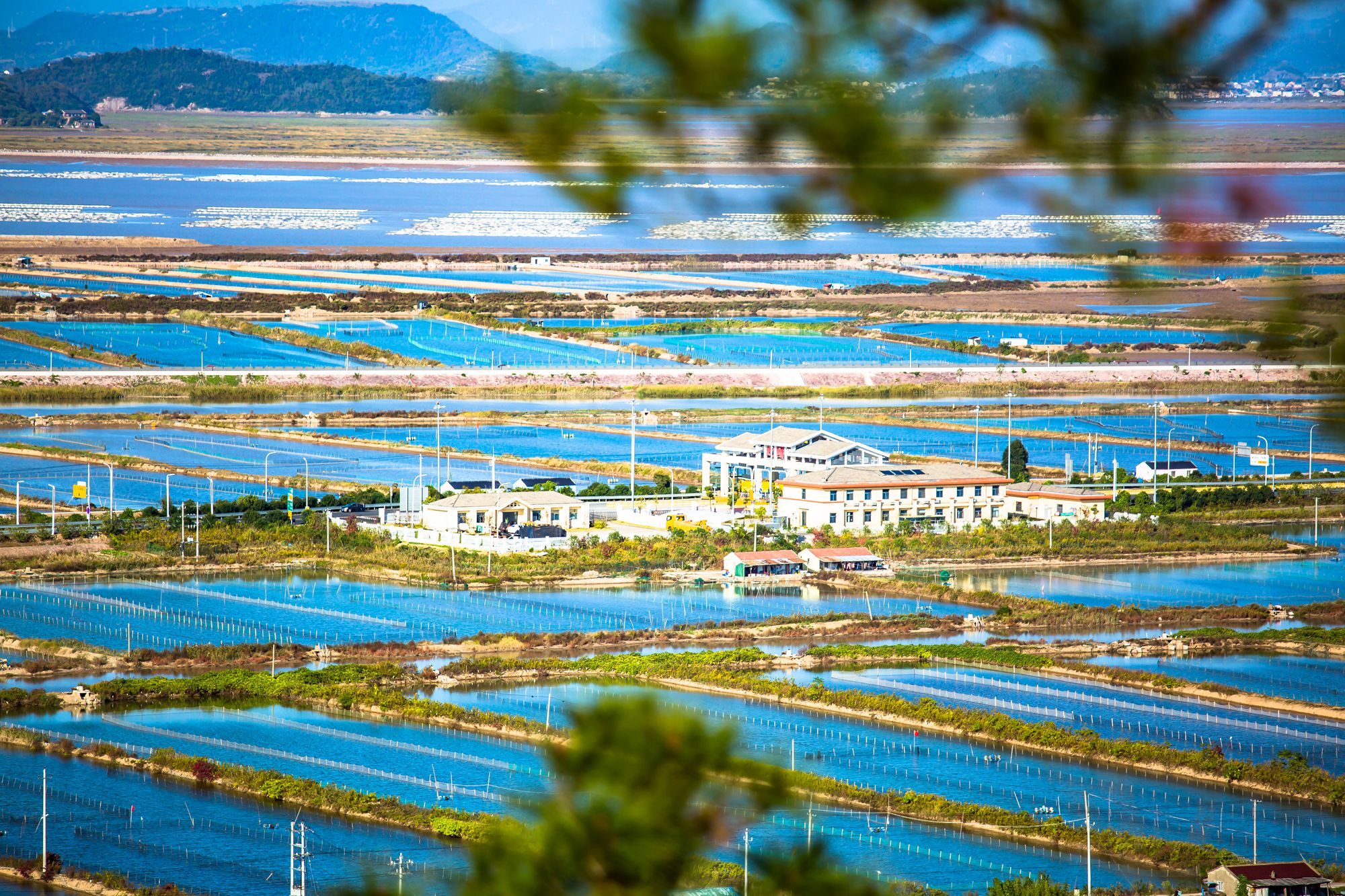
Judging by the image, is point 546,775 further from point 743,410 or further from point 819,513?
point 743,410

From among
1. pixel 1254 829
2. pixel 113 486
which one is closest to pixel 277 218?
pixel 113 486

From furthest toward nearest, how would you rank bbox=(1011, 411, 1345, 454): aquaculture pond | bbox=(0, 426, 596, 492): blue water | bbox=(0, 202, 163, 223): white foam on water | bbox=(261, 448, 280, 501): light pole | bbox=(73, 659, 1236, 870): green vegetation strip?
bbox=(0, 202, 163, 223): white foam on water → bbox=(1011, 411, 1345, 454): aquaculture pond → bbox=(0, 426, 596, 492): blue water → bbox=(261, 448, 280, 501): light pole → bbox=(73, 659, 1236, 870): green vegetation strip

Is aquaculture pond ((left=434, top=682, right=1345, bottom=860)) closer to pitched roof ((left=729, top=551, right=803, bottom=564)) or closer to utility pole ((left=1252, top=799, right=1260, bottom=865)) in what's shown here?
utility pole ((left=1252, top=799, right=1260, bottom=865))

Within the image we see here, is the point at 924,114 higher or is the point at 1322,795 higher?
the point at 924,114

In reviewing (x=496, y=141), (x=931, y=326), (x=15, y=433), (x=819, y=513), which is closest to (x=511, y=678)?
(x=819, y=513)

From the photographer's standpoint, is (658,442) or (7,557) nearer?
(7,557)

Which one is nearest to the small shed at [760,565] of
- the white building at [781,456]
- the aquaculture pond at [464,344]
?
the white building at [781,456]

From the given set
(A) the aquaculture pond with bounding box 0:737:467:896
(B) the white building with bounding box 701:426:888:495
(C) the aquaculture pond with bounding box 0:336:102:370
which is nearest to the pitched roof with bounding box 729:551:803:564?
(B) the white building with bounding box 701:426:888:495

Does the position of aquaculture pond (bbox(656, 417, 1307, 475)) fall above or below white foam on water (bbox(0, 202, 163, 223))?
below
